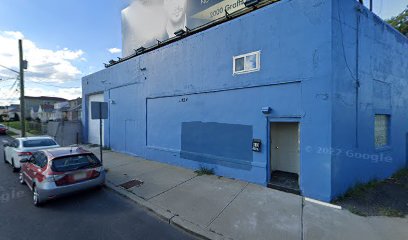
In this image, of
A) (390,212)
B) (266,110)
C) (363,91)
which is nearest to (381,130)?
(363,91)

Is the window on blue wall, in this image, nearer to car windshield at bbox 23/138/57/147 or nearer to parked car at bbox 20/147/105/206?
parked car at bbox 20/147/105/206

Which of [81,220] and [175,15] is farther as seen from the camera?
[175,15]

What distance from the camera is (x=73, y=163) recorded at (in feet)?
19.0

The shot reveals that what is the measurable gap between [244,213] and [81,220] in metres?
3.67

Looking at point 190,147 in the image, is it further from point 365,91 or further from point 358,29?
point 358,29

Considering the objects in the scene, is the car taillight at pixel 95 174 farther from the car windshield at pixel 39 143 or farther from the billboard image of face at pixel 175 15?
the billboard image of face at pixel 175 15

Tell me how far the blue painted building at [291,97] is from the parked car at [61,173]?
3854 millimetres

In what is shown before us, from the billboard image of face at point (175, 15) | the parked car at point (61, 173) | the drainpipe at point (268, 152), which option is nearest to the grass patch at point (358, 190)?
the drainpipe at point (268, 152)

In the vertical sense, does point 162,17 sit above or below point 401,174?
above

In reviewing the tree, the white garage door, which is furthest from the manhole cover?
the tree

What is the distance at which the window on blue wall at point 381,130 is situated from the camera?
751 centimetres

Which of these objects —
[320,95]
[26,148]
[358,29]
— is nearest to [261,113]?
[320,95]

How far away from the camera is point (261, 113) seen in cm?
666

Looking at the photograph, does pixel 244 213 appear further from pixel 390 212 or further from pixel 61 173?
pixel 61 173
